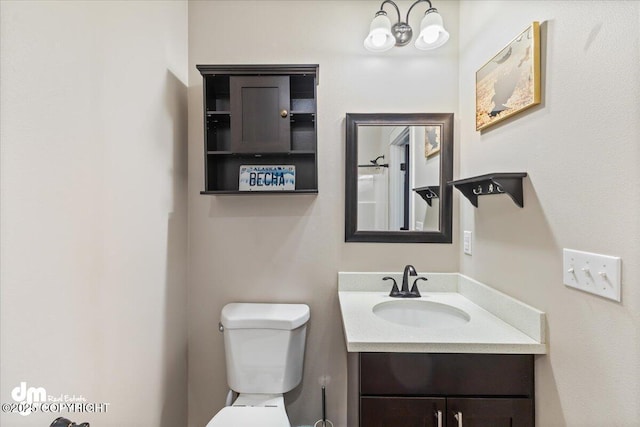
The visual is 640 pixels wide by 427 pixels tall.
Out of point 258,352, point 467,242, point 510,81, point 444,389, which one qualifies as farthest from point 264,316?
point 510,81

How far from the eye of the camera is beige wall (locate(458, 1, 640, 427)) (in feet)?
2.42

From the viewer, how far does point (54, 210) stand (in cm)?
84

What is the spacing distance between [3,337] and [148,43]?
1.19 meters

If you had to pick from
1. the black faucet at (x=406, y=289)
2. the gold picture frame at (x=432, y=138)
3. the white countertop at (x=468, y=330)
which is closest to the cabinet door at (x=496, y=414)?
the white countertop at (x=468, y=330)

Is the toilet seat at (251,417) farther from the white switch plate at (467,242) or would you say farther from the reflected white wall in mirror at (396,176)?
the white switch plate at (467,242)

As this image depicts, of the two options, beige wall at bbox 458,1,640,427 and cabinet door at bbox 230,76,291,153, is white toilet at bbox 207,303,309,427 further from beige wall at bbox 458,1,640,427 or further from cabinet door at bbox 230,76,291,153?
beige wall at bbox 458,1,640,427

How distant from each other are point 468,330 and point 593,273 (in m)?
0.47

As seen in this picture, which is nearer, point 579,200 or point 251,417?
point 579,200

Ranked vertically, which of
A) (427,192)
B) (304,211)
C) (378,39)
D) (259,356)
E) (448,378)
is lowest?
(259,356)

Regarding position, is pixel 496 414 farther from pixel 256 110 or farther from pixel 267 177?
pixel 256 110

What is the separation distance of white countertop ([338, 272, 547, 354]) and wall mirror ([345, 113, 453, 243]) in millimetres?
364

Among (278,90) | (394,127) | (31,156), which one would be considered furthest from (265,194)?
(31,156)

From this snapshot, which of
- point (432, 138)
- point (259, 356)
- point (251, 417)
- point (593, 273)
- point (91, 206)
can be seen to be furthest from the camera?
point (432, 138)

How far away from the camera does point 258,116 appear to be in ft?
5.15
